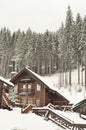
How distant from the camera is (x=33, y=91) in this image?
163 ft

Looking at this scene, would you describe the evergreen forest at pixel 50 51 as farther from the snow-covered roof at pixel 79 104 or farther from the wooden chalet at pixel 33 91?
the snow-covered roof at pixel 79 104

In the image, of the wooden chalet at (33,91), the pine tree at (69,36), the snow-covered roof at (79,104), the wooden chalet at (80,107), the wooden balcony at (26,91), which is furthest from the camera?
the pine tree at (69,36)

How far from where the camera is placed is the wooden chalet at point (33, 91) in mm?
47594

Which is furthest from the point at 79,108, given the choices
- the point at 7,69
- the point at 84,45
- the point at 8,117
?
the point at 7,69

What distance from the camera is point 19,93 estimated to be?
5053cm

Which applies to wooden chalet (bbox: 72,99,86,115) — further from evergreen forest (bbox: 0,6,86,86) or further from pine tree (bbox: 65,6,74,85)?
pine tree (bbox: 65,6,74,85)

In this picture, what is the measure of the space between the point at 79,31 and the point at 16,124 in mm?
54602

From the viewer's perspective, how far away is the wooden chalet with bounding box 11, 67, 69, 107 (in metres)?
47.6

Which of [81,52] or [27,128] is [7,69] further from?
[27,128]

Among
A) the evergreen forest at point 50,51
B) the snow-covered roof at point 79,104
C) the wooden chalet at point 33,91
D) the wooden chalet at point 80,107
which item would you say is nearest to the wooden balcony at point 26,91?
the wooden chalet at point 33,91

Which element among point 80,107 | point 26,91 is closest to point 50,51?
point 26,91

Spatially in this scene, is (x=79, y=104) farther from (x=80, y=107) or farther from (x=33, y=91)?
(x=33, y=91)

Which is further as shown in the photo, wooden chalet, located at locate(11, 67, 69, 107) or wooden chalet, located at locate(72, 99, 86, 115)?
wooden chalet, located at locate(11, 67, 69, 107)

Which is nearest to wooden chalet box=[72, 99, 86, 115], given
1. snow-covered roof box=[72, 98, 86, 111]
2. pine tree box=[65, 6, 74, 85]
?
snow-covered roof box=[72, 98, 86, 111]
